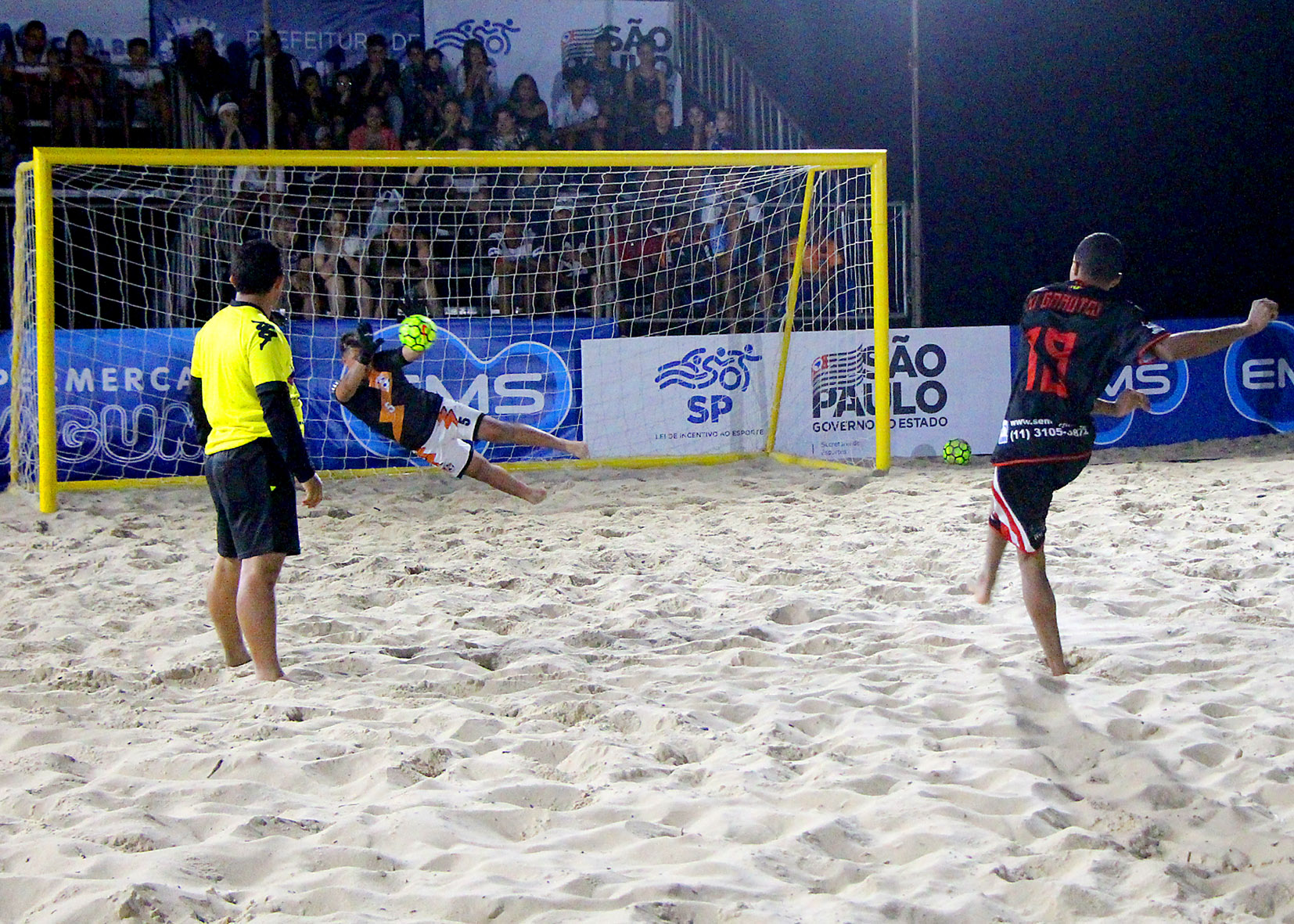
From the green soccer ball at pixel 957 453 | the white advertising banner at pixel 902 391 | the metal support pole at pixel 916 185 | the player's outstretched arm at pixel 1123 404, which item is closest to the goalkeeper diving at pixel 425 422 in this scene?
the player's outstretched arm at pixel 1123 404

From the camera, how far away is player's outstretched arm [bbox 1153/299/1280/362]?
3.85 metres

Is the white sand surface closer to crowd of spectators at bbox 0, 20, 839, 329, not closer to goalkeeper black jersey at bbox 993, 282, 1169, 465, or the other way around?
goalkeeper black jersey at bbox 993, 282, 1169, 465

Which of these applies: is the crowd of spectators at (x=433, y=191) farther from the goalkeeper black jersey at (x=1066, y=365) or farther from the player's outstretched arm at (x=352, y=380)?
the goalkeeper black jersey at (x=1066, y=365)

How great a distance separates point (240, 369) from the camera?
4336mm

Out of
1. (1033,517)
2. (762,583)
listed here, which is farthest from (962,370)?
(1033,517)

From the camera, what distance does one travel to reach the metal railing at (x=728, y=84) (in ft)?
41.2

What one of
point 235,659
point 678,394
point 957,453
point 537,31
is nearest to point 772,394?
point 678,394

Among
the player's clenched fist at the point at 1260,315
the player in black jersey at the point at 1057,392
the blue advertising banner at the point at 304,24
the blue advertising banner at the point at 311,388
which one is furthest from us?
the blue advertising banner at the point at 304,24

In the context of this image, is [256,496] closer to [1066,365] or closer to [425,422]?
[425,422]

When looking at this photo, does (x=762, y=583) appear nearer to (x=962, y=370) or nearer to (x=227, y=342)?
(x=227, y=342)

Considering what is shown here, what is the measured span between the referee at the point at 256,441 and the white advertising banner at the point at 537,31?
884 centimetres

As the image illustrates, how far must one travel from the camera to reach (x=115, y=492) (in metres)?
9.09

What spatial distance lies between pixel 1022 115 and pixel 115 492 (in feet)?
30.1

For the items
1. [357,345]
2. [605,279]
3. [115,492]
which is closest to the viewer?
[357,345]
